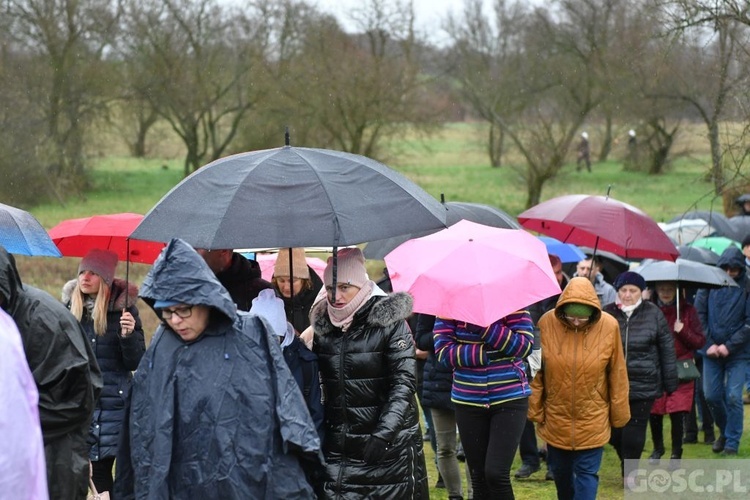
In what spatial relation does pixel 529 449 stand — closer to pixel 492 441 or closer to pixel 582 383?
pixel 582 383

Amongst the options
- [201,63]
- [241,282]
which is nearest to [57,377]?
[241,282]

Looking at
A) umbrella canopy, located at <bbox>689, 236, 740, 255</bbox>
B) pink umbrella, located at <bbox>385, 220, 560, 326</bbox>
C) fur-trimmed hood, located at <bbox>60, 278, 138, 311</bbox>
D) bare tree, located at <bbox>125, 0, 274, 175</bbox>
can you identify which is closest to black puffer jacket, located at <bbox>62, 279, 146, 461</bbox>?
fur-trimmed hood, located at <bbox>60, 278, 138, 311</bbox>

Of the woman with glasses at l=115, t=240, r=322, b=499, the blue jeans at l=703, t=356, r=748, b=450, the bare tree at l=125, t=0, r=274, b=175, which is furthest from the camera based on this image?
the bare tree at l=125, t=0, r=274, b=175

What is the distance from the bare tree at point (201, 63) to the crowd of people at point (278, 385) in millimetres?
21772

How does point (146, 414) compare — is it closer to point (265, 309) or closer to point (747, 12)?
point (265, 309)

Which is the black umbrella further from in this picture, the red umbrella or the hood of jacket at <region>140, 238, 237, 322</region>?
the hood of jacket at <region>140, 238, 237, 322</region>

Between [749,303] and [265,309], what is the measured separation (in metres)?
6.24

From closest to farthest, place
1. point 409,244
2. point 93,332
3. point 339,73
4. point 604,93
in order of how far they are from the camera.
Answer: point 93,332 → point 409,244 → point 339,73 → point 604,93

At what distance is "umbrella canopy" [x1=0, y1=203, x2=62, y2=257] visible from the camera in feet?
19.9

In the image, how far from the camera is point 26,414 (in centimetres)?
288

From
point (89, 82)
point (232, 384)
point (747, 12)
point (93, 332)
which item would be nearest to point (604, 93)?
point (89, 82)

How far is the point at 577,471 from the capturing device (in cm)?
691

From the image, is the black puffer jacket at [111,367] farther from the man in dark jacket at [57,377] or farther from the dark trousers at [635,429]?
the dark trousers at [635,429]

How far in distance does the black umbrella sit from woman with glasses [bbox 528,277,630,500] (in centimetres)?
244
